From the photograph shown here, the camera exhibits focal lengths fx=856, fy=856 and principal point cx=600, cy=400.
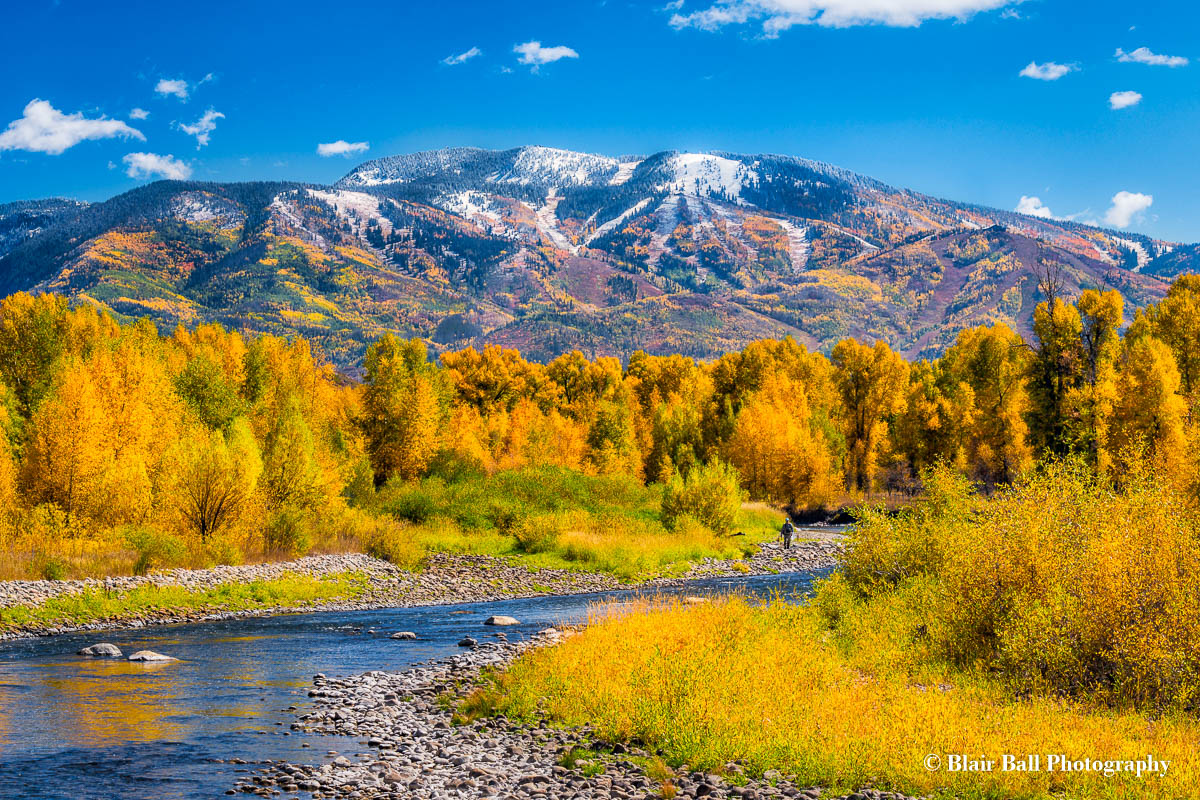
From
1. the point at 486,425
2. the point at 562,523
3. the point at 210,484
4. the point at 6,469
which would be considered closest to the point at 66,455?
the point at 6,469

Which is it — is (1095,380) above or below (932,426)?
above

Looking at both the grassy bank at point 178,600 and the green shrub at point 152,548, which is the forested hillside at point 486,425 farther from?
the grassy bank at point 178,600

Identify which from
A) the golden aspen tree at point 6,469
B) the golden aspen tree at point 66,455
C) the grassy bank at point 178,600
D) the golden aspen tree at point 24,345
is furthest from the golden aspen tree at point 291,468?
the golden aspen tree at point 24,345

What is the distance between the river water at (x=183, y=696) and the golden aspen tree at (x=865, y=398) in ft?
170

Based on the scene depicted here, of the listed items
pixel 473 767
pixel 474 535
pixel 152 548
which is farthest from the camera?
pixel 474 535

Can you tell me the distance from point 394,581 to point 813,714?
1394 inches

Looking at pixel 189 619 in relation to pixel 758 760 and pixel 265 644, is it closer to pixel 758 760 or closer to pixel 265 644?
pixel 265 644

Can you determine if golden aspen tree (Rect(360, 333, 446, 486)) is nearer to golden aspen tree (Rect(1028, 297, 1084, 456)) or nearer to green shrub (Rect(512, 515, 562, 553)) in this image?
green shrub (Rect(512, 515, 562, 553))

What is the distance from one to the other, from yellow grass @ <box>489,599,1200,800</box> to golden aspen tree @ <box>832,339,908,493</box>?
67345 millimetres

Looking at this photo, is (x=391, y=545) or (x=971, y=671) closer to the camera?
(x=971, y=671)

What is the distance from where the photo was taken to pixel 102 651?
27016 millimetres

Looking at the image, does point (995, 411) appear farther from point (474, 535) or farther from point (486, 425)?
point (486, 425)

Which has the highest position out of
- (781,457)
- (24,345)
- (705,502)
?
(24,345)

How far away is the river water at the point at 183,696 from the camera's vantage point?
14.9 metres
